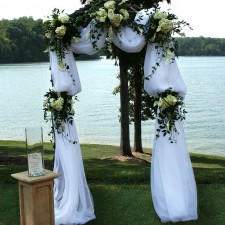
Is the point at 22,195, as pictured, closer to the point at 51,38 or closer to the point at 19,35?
the point at 51,38

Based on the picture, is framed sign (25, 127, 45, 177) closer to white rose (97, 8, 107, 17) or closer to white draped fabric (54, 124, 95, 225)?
white draped fabric (54, 124, 95, 225)

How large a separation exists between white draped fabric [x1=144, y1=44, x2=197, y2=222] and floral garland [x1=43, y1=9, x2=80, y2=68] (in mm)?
1141

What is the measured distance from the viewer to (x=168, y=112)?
19.2 feet

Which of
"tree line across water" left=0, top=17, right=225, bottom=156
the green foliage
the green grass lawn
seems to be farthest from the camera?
the green foliage

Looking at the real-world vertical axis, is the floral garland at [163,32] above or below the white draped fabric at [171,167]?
above

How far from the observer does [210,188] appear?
23.6ft

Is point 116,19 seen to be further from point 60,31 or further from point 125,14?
point 60,31

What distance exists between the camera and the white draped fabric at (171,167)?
5.84m

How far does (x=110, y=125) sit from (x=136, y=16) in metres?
17.6

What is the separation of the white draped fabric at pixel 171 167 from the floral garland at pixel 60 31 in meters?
1.14

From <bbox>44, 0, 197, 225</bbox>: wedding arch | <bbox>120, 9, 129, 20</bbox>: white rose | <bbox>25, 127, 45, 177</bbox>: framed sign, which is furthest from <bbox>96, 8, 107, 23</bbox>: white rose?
<bbox>25, 127, 45, 177</bbox>: framed sign

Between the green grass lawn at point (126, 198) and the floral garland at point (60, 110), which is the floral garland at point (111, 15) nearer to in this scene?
the floral garland at point (60, 110)

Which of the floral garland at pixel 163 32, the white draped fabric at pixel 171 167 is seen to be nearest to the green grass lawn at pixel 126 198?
the white draped fabric at pixel 171 167

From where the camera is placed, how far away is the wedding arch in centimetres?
580
